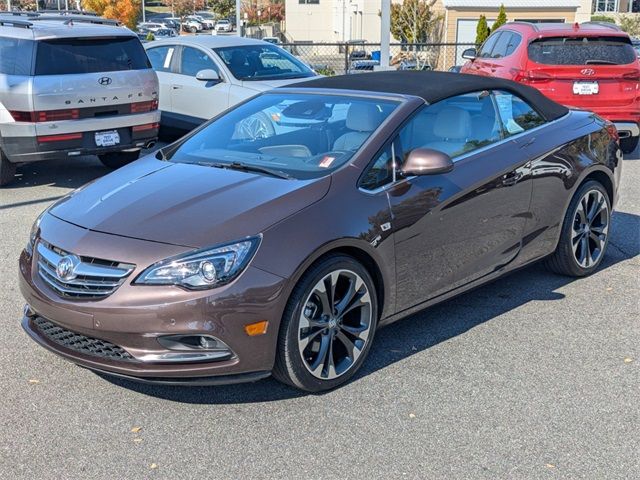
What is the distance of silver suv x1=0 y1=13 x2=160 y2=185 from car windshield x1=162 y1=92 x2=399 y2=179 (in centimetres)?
391

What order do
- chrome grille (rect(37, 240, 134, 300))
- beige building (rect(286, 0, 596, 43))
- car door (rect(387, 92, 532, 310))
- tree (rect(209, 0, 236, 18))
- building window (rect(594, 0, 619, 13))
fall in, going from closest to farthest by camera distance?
A: chrome grille (rect(37, 240, 134, 300)) → car door (rect(387, 92, 532, 310)) → beige building (rect(286, 0, 596, 43)) → building window (rect(594, 0, 619, 13)) → tree (rect(209, 0, 236, 18))

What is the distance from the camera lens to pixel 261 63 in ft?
38.3

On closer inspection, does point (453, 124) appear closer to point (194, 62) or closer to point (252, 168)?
point (252, 168)

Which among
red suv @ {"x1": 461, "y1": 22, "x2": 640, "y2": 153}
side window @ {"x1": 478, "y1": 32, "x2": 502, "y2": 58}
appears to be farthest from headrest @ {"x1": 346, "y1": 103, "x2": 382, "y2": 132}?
side window @ {"x1": 478, "y1": 32, "x2": 502, "y2": 58}

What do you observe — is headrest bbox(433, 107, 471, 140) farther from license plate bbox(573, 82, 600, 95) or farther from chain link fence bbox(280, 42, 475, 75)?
chain link fence bbox(280, 42, 475, 75)

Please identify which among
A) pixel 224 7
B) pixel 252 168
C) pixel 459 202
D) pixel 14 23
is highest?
pixel 224 7

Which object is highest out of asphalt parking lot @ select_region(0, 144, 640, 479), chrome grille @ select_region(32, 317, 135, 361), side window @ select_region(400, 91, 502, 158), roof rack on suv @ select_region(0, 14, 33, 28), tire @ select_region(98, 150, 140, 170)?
roof rack on suv @ select_region(0, 14, 33, 28)

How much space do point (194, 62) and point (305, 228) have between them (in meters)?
8.35

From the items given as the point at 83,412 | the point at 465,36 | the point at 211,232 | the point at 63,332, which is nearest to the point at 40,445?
the point at 83,412

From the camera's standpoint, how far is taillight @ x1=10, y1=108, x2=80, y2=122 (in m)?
8.80

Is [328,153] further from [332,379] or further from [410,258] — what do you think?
[332,379]

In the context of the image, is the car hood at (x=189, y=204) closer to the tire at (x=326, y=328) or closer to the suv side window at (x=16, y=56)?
the tire at (x=326, y=328)

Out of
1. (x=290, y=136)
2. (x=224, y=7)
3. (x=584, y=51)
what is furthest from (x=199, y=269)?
(x=224, y=7)

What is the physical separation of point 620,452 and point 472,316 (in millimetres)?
1765
